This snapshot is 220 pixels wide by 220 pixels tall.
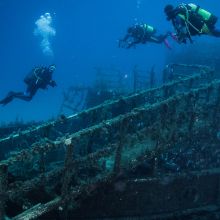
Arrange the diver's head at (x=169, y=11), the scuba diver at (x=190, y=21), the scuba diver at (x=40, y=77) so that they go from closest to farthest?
the scuba diver at (x=190, y=21), the diver's head at (x=169, y=11), the scuba diver at (x=40, y=77)

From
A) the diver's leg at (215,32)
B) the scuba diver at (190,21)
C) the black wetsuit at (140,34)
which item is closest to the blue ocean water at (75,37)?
the black wetsuit at (140,34)

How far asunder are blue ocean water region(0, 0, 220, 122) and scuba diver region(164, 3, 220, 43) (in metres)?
78.1

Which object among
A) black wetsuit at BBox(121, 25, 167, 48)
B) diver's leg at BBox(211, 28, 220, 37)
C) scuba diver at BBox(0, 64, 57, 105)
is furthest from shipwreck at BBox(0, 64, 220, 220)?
black wetsuit at BBox(121, 25, 167, 48)

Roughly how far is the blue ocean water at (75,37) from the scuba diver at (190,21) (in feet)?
256

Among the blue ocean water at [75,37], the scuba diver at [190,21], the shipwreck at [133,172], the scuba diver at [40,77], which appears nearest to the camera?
the shipwreck at [133,172]

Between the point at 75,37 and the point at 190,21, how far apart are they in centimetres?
16671

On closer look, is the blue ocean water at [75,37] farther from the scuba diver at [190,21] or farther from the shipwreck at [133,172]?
the shipwreck at [133,172]

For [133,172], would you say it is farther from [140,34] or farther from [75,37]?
[75,37]

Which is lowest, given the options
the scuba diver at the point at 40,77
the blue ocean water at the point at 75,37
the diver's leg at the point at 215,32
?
the scuba diver at the point at 40,77

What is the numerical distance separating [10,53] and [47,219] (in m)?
137

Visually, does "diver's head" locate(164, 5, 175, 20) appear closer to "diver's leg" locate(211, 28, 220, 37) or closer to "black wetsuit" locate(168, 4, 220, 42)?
"black wetsuit" locate(168, 4, 220, 42)

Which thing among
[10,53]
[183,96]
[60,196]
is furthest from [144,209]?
[10,53]

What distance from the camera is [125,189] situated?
6.70 metres

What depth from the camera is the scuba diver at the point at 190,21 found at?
27.6 feet
